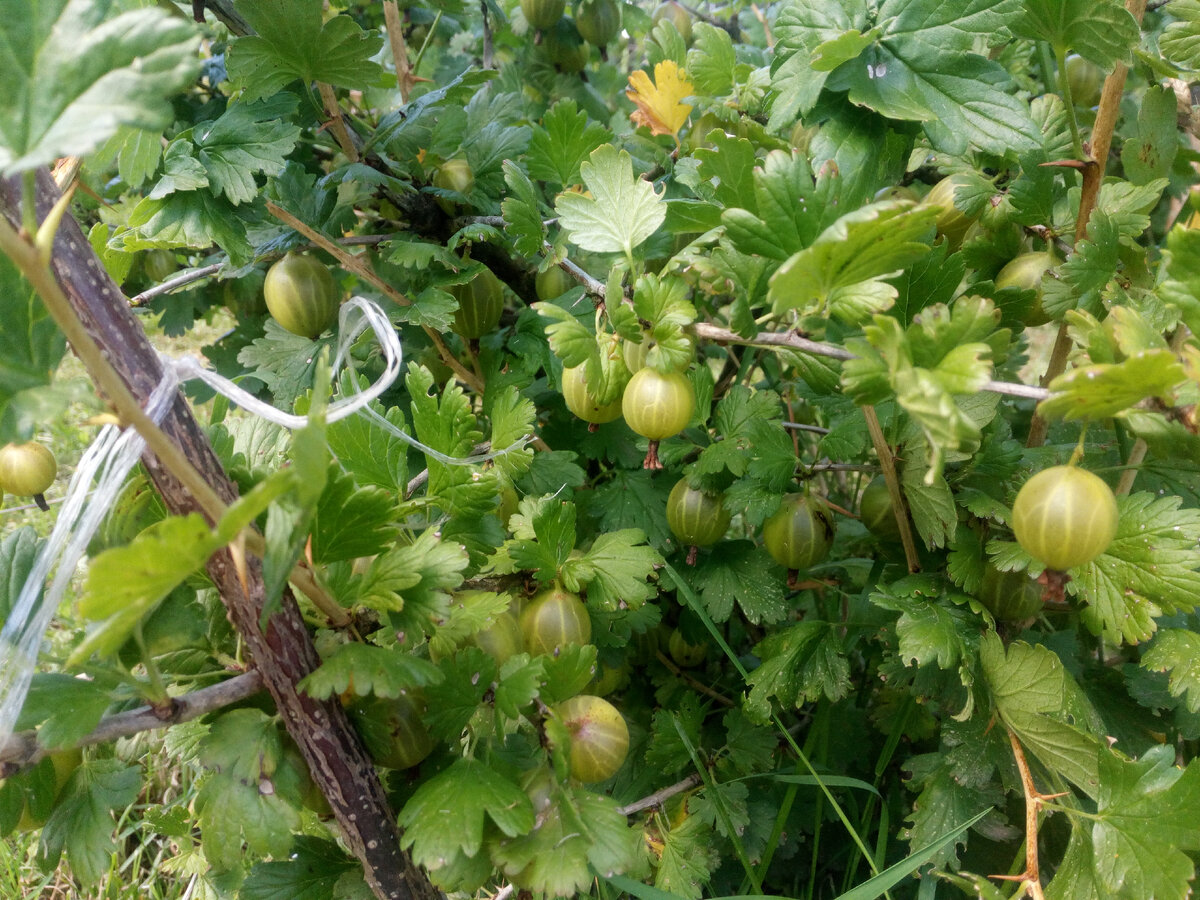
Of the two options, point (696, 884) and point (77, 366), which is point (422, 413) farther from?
point (77, 366)

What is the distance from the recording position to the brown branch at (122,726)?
45cm

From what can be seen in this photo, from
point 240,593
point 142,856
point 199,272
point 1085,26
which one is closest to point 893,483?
point 1085,26

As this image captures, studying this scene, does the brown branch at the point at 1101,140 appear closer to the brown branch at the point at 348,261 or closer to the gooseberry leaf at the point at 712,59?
the gooseberry leaf at the point at 712,59

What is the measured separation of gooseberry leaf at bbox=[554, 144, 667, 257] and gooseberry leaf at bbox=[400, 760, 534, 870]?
421 mm

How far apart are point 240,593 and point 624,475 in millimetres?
558

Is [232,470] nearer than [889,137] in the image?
Yes

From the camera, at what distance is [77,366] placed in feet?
6.97

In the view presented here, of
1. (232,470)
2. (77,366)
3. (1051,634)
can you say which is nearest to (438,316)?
(232,470)

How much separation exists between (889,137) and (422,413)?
49 centimetres

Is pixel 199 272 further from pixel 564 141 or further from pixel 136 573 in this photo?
pixel 136 573

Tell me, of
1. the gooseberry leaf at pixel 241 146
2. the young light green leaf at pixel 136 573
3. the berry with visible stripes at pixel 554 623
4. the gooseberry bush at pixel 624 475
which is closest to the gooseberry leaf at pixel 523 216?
the gooseberry bush at pixel 624 475

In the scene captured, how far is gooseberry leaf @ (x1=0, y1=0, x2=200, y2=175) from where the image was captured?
319 mm

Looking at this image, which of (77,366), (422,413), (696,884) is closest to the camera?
(422,413)

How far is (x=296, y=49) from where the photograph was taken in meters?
0.78
